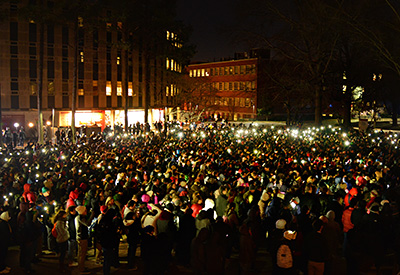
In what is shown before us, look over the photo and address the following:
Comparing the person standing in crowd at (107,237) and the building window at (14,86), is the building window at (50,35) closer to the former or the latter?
the building window at (14,86)

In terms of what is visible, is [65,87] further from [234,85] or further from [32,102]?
[234,85]

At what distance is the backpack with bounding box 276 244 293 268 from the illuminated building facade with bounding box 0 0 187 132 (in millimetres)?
33104

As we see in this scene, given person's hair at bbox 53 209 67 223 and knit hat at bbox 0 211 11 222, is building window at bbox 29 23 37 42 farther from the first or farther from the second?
person's hair at bbox 53 209 67 223

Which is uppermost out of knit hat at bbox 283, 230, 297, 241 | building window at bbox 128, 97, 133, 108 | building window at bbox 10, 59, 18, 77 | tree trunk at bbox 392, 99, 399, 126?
building window at bbox 10, 59, 18, 77

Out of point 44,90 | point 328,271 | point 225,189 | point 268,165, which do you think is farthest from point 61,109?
point 328,271

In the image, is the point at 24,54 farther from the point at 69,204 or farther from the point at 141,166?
the point at 69,204

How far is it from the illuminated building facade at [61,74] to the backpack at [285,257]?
109 feet

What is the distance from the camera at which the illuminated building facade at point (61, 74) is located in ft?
133

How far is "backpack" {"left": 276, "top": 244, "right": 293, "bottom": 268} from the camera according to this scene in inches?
266

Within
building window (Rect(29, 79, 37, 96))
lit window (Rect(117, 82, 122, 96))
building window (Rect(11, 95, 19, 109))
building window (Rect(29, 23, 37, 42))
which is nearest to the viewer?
building window (Rect(11, 95, 19, 109))

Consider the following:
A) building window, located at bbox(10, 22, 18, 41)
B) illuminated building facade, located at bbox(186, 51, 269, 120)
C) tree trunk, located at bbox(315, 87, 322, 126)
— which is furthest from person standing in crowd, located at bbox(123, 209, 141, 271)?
illuminated building facade, located at bbox(186, 51, 269, 120)

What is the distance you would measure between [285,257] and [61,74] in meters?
41.7

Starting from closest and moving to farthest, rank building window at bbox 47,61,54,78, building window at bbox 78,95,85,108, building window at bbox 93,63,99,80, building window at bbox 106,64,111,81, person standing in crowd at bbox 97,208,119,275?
person standing in crowd at bbox 97,208,119,275
building window at bbox 47,61,54,78
building window at bbox 78,95,85,108
building window at bbox 93,63,99,80
building window at bbox 106,64,111,81

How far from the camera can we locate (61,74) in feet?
144
